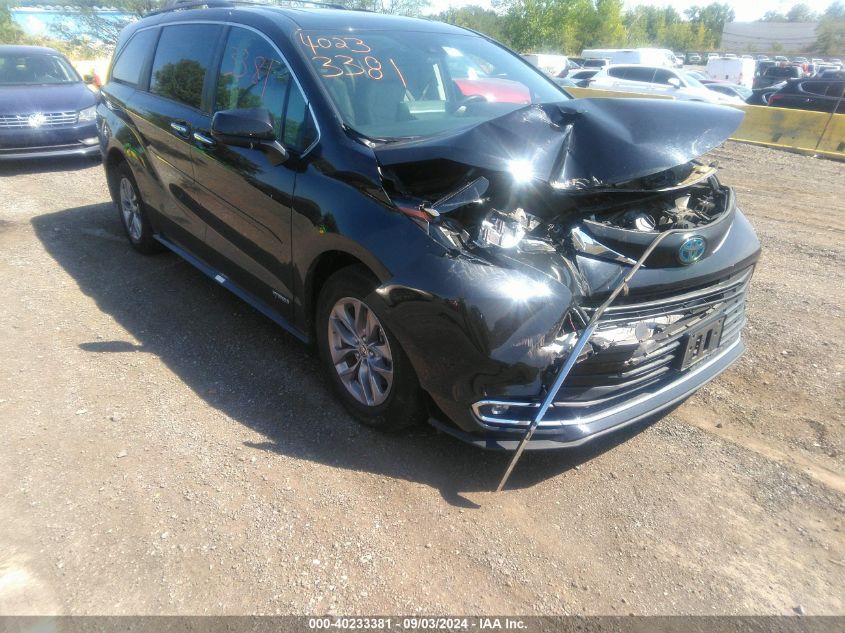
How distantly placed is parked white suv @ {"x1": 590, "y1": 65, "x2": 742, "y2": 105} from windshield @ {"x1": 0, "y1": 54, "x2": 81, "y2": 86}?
46.5 feet

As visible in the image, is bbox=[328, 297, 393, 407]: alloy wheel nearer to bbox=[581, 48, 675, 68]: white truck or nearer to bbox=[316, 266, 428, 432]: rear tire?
bbox=[316, 266, 428, 432]: rear tire

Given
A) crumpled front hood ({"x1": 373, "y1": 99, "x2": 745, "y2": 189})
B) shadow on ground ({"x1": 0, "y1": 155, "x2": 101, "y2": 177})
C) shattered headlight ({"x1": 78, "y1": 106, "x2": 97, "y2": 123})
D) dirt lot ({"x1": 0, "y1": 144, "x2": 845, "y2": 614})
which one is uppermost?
crumpled front hood ({"x1": 373, "y1": 99, "x2": 745, "y2": 189})

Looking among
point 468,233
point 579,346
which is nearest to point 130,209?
point 468,233

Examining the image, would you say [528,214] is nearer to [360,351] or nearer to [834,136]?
[360,351]

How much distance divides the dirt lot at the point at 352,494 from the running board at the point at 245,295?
0.33 m

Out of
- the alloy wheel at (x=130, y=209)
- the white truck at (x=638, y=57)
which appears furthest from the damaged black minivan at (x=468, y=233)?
the white truck at (x=638, y=57)

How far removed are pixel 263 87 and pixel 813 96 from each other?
15237 mm

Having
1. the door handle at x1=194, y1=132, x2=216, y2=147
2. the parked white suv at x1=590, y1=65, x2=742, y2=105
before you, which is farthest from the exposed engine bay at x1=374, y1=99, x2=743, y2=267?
the parked white suv at x1=590, y1=65, x2=742, y2=105

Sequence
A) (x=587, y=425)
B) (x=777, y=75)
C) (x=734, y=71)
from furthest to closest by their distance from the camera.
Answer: (x=734, y=71), (x=777, y=75), (x=587, y=425)

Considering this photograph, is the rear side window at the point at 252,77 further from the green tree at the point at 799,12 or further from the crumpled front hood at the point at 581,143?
the green tree at the point at 799,12

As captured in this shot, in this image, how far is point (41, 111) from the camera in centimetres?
878

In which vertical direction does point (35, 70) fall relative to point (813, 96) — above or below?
above

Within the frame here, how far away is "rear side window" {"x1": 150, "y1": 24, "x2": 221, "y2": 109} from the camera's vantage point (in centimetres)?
424

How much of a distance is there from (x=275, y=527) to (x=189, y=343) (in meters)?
1.94
